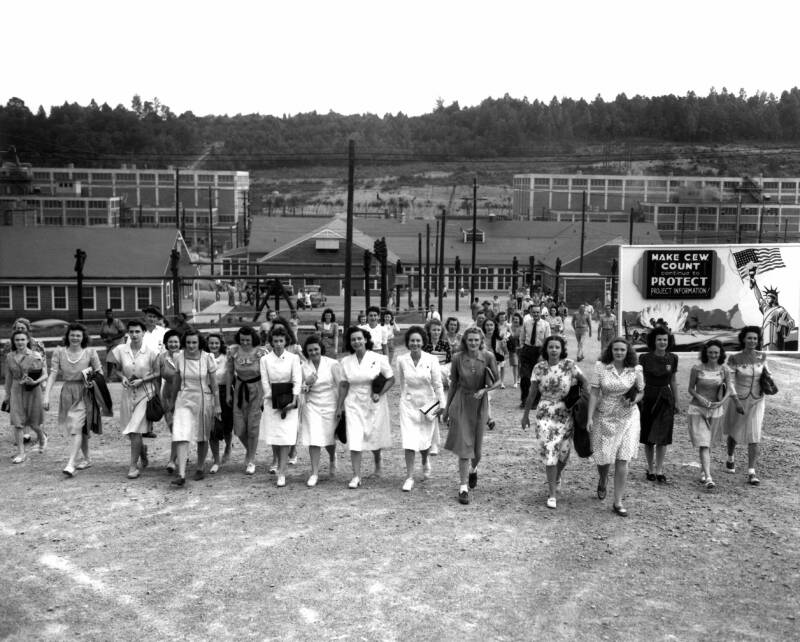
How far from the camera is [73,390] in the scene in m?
11.9

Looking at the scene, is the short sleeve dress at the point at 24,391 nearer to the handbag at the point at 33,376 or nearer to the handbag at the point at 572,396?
the handbag at the point at 33,376

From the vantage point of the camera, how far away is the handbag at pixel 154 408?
1155 cm

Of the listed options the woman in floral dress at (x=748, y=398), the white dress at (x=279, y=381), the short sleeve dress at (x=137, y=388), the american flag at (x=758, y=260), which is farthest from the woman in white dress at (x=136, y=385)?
the american flag at (x=758, y=260)

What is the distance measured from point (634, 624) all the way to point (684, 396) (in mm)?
13080

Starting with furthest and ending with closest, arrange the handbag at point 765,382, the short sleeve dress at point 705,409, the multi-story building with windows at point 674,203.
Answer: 1. the multi-story building with windows at point 674,203
2. the handbag at point 765,382
3. the short sleeve dress at point 705,409

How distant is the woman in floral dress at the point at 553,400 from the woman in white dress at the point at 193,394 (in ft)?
11.3

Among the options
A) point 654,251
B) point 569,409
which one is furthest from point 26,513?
point 654,251

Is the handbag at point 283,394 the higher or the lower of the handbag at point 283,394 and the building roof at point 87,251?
the higher

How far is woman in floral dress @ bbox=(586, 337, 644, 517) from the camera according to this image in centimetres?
1033

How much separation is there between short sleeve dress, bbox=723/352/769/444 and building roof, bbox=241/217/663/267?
67495 mm

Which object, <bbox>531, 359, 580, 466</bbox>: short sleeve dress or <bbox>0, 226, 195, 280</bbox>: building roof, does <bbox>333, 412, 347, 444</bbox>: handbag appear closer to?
<bbox>531, 359, 580, 466</bbox>: short sleeve dress

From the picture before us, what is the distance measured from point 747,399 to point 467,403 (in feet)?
11.3

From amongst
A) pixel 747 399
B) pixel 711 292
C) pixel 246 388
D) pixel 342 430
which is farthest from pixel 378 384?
pixel 711 292

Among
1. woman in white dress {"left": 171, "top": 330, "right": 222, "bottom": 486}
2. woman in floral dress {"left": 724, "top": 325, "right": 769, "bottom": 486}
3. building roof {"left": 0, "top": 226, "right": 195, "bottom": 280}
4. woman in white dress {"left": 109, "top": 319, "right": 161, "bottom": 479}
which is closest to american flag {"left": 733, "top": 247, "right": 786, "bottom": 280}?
woman in floral dress {"left": 724, "top": 325, "right": 769, "bottom": 486}
